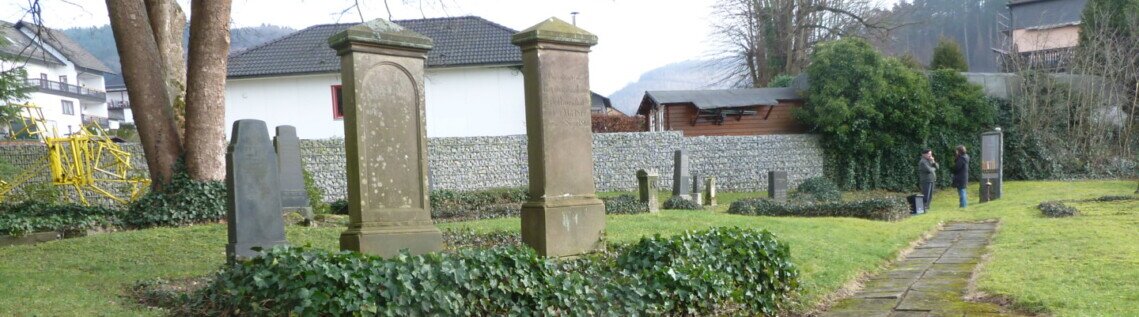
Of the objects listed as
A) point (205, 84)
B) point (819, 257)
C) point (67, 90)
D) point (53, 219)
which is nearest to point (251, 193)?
point (819, 257)

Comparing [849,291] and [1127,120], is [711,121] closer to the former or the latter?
[1127,120]

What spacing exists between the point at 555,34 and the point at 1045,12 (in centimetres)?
4130

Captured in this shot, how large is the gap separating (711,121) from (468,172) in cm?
994

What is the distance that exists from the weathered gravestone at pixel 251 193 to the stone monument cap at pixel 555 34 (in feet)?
9.05

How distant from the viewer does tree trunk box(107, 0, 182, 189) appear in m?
14.0

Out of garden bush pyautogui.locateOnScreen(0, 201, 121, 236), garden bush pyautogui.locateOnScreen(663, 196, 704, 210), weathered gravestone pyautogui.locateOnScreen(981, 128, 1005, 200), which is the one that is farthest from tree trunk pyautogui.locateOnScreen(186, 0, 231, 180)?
weathered gravestone pyautogui.locateOnScreen(981, 128, 1005, 200)

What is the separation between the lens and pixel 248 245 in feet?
27.2

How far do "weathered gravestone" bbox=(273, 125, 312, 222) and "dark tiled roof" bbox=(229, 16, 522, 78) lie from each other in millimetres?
16213

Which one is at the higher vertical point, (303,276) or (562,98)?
(562,98)

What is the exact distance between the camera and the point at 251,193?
844cm

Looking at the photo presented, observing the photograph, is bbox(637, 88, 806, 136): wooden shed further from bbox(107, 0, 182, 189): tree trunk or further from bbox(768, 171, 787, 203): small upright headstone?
bbox(107, 0, 182, 189): tree trunk

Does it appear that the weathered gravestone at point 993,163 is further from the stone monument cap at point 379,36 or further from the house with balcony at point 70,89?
the house with balcony at point 70,89

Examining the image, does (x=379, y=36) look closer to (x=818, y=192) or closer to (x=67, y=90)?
(x=818, y=192)

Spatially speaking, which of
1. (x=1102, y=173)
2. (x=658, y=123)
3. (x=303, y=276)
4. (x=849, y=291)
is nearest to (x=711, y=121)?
(x=658, y=123)
